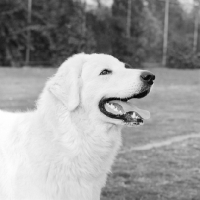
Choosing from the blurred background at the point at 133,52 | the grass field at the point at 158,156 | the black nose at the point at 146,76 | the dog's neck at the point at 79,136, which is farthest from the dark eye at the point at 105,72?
the blurred background at the point at 133,52

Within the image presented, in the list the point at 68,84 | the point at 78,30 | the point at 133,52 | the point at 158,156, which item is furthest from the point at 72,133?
the point at 133,52

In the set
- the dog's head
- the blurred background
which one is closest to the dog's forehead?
the dog's head

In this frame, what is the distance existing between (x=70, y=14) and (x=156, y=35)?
658cm

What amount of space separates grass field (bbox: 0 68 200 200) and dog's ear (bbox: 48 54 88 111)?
6.87 ft

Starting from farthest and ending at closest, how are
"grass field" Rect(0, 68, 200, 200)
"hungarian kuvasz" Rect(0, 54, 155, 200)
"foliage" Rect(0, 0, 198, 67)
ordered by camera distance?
"foliage" Rect(0, 0, 198, 67) < "grass field" Rect(0, 68, 200, 200) < "hungarian kuvasz" Rect(0, 54, 155, 200)

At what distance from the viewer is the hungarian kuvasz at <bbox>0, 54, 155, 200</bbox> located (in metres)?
3.76

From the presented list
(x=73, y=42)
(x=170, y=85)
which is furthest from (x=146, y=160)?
(x=73, y=42)

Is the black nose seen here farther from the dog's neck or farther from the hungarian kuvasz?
the dog's neck

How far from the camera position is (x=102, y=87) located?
13.0 ft

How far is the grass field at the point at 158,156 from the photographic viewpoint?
5797 millimetres

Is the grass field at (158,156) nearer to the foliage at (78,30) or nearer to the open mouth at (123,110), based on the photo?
the open mouth at (123,110)

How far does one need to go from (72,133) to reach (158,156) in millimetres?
3921

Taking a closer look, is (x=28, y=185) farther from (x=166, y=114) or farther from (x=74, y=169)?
(x=166, y=114)

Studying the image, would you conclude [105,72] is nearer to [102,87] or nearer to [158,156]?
[102,87]
